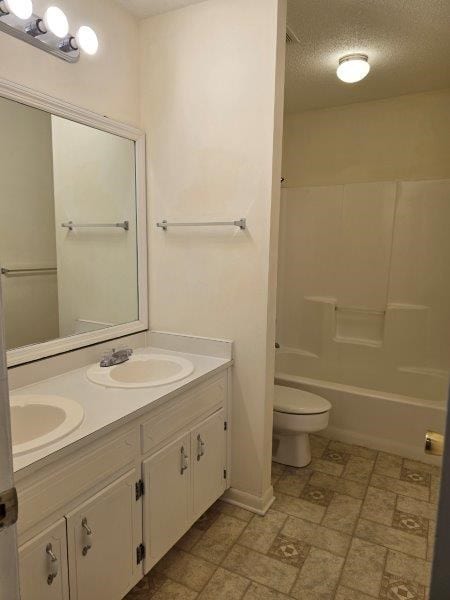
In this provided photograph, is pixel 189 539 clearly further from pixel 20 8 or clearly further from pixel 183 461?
pixel 20 8

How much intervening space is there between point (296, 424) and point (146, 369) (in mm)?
1014

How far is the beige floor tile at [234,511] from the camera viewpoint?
2.01m

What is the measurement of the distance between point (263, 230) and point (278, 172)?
0.29 metres

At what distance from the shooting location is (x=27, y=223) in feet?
5.49

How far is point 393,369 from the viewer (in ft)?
10.2

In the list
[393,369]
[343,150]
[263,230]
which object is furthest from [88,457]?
[343,150]

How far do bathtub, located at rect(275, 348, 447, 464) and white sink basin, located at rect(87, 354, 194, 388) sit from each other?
48.1 inches

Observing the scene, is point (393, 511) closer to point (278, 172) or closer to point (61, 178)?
point (278, 172)

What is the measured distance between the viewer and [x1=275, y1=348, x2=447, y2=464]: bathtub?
2.54 m

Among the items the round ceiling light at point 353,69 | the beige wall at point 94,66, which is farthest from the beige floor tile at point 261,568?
the round ceiling light at point 353,69

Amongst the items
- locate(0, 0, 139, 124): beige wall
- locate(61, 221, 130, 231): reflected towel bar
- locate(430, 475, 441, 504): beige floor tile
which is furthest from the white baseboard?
locate(0, 0, 139, 124): beige wall

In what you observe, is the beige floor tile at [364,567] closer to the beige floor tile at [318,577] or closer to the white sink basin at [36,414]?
the beige floor tile at [318,577]

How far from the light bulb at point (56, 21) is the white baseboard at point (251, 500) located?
89.8 inches

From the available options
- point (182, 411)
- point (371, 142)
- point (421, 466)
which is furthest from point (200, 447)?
point (371, 142)
